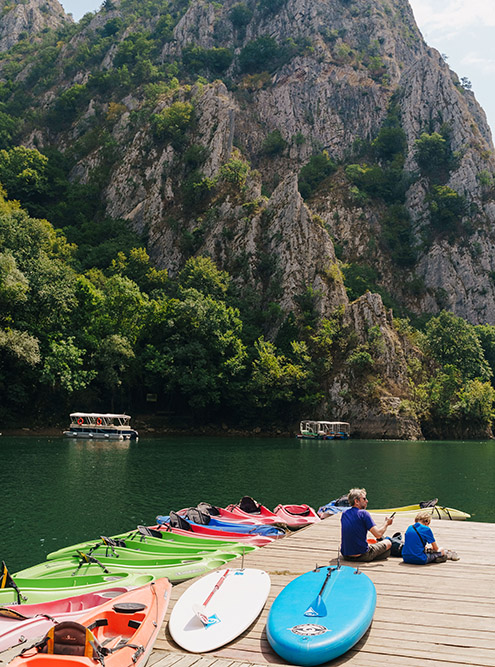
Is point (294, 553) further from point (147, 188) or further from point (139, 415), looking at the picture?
point (147, 188)

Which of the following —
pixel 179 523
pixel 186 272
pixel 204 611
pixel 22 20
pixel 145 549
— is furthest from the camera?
pixel 22 20

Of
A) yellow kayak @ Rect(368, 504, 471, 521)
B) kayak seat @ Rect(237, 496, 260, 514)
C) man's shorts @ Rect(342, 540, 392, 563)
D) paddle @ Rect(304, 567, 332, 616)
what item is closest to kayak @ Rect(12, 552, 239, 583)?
man's shorts @ Rect(342, 540, 392, 563)

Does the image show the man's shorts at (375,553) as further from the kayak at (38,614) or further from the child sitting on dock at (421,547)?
the kayak at (38,614)

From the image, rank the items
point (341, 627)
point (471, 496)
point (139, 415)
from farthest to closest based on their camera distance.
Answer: point (139, 415) → point (471, 496) → point (341, 627)

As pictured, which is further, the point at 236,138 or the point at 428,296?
the point at 236,138

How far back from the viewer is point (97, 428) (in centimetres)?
5994

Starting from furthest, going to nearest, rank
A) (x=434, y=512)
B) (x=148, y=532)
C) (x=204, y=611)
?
(x=434, y=512) → (x=148, y=532) → (x=204, y=611)

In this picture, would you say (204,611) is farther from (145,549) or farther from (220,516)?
(220,516)

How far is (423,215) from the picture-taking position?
111 metres

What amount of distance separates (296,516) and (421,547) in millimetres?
8203

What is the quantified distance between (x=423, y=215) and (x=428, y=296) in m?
19.2

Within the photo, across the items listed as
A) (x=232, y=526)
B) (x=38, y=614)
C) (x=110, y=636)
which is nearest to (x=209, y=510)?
(x=232, y=526)

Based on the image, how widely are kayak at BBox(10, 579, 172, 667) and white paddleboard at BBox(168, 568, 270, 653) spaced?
→ 0.34 metres

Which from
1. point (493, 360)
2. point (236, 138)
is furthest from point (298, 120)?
point (493, 360)
